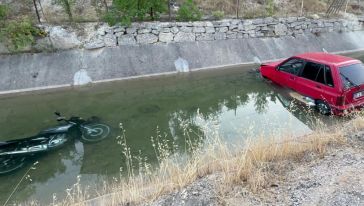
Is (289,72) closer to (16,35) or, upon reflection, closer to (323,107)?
(323,107)

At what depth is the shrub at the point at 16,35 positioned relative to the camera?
14227mm

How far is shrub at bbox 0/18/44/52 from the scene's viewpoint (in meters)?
14.2

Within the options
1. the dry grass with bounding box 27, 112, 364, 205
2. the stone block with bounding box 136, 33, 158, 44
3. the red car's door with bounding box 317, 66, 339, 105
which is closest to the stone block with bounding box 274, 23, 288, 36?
the stone block with bounding box 136, 33, 158, 44

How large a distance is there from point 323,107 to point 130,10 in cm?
1003

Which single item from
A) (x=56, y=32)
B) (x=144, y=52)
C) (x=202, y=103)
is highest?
(x=56, y=32)

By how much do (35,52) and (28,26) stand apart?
1.20 m

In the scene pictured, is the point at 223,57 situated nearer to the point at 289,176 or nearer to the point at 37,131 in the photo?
the point at 37,131

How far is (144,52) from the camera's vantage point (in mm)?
15648

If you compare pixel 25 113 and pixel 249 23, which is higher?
pixel 249 23

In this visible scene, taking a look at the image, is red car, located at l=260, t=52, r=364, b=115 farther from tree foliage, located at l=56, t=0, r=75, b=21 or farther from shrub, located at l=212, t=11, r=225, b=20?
tree foliage, located at l=56, t=0, r=75, b=21

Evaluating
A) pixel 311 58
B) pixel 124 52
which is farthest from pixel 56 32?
pixel 311 58

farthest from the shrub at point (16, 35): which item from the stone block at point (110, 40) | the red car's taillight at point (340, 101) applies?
the red car's taillight at point (340, 101)

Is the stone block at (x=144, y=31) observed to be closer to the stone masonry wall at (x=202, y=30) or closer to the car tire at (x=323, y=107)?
the stone masonry wall at (x=202, y=30)

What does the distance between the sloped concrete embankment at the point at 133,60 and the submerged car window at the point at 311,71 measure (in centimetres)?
556
